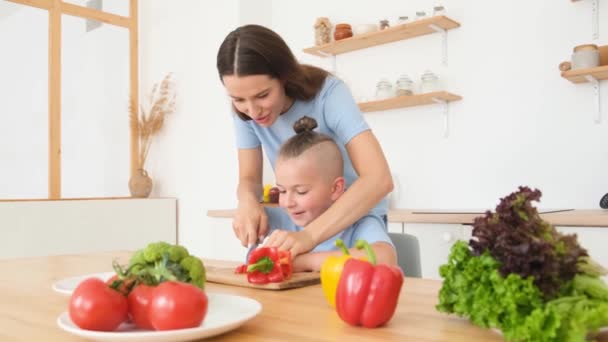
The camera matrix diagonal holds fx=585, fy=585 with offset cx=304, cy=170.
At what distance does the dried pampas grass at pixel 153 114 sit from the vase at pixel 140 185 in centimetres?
11

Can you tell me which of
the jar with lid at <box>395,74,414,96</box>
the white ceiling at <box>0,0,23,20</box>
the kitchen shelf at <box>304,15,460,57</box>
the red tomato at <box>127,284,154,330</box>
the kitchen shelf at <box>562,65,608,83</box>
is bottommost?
the red tomato at <box>127,284,154,330</box>

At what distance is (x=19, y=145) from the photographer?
4.15 metres

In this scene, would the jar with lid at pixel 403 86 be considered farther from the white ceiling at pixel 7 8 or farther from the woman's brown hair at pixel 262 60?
the white ceiling at pixel 7 8

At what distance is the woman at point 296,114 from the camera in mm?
1415

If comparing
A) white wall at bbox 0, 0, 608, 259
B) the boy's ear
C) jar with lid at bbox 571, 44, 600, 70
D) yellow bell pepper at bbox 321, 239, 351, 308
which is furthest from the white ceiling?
yellow bell pepper at bbox 321, 239, 351, 308

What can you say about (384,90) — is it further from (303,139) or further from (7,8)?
(7,8)

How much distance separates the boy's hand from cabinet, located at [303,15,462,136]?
1.93 metres

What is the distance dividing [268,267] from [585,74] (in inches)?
80.0

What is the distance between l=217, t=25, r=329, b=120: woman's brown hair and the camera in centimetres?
147

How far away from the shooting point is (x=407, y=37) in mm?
3350

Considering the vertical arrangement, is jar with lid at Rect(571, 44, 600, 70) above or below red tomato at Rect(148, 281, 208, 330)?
above

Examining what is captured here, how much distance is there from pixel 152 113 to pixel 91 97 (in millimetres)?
486

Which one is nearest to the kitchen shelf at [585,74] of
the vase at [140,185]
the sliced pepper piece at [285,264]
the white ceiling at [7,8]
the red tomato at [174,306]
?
the sliced pepper piece at [285,264]

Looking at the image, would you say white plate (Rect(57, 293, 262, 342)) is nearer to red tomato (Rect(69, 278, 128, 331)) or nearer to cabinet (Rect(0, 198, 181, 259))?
red tomato (Rect(69, 278, 128, 331))
